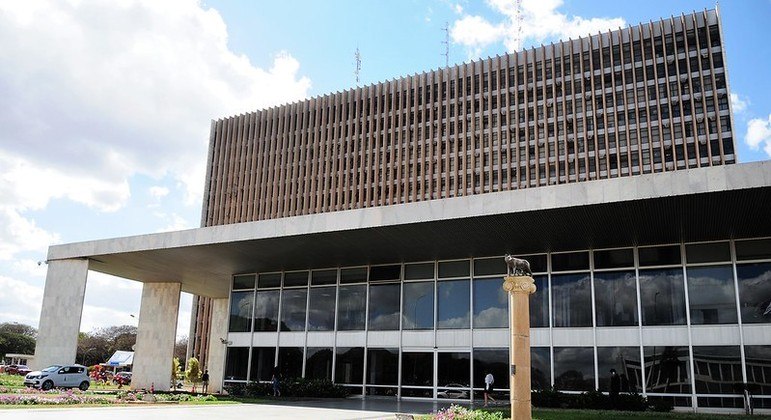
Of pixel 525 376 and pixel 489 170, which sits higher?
pixel 489 170

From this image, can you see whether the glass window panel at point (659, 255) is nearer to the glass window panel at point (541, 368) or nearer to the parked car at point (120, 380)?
the glass window panel at point (541, 368)

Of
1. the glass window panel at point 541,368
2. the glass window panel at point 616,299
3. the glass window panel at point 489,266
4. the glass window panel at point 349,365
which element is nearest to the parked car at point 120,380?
the glass window panel at point 349,365

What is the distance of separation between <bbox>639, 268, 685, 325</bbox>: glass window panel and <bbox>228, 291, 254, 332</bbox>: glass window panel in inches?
700

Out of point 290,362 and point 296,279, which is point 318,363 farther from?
point 296,279

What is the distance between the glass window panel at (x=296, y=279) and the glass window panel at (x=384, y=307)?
3.67 m

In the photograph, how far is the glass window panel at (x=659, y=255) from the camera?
2305cm

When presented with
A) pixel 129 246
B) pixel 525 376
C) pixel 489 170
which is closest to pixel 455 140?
pixel 489 170

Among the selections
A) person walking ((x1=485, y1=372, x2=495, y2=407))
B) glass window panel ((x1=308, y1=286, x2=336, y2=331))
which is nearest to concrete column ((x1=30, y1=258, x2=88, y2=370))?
glass window panel ((x1=308, y1=286, x2=336, y2=331))

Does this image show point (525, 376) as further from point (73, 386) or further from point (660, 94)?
point (660, 94)

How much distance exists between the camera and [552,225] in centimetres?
2162

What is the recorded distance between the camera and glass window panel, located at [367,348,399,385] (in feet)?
88.5

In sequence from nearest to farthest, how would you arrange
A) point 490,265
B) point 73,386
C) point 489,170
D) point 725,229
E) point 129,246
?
1. point 725,229
2. point 490,265
3. point 129,246
4. point 73,386
5. point 489,170

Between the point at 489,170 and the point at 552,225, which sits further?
the point at 489,170

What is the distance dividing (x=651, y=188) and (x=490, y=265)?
8396 mm
